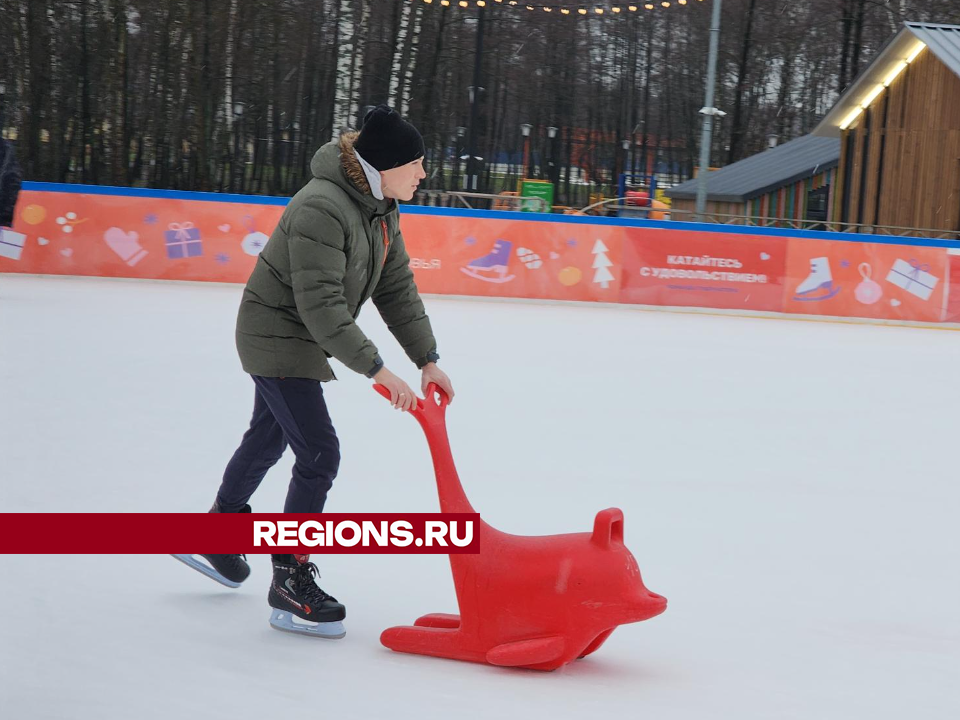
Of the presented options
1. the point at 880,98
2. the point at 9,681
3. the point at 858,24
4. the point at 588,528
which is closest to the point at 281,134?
the point at 880,98

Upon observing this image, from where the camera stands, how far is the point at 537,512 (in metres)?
4.27

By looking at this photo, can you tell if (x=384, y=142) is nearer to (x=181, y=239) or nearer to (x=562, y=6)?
(x=181, y=239)

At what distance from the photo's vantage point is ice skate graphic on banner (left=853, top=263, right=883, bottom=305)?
1170cm

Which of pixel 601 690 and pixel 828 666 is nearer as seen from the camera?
pixel 601 690

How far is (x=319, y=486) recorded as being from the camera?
2.89 m

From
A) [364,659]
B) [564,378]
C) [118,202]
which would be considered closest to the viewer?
[364,659]

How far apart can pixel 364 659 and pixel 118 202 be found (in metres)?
9.53

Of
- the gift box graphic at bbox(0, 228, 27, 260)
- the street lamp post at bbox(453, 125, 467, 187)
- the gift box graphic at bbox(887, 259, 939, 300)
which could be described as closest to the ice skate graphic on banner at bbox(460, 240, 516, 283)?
the gift box graphic at bbox(887, 259, 939, 300)

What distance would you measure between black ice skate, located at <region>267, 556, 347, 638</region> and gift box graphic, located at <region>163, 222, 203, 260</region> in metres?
9.11

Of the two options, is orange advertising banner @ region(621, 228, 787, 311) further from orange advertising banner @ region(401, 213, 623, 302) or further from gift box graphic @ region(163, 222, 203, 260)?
gift box graphic @ region(163, 222, 203, 260)

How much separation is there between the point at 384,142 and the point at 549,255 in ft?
30.3

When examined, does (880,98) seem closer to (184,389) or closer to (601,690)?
(184,389)

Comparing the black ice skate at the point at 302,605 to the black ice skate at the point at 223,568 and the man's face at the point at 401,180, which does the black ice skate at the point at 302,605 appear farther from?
the man's face at the point at 401,180

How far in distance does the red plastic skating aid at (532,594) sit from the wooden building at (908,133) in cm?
1621
